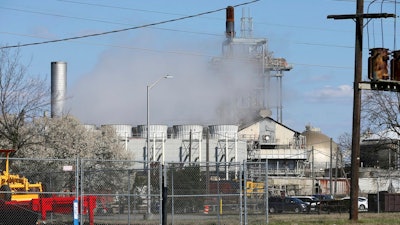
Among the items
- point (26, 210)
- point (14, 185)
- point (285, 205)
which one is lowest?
point (285, 205)

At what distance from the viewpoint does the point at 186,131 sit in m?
97.3

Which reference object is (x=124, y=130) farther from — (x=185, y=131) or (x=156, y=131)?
(x=185, y=131)

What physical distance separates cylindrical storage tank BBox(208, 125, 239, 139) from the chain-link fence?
4348 centimetres

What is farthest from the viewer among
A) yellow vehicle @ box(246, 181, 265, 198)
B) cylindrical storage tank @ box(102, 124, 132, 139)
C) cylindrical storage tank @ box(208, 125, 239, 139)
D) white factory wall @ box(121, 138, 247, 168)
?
cylindrical storage tank @ box(208, 125, 239, 139)

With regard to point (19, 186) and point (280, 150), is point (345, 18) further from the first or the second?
point (280, 150)

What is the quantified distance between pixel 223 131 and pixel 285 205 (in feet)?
147

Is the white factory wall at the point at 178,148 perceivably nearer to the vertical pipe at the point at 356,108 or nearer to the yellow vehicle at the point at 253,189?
the yellow vehicle at the point at 253,189

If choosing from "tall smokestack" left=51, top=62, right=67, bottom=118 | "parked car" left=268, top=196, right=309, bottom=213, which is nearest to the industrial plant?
"tall smokestack" left=51, top=62, right=67, bottom=118

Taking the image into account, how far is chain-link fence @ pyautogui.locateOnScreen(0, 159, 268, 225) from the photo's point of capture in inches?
1055

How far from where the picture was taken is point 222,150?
91.4 meters

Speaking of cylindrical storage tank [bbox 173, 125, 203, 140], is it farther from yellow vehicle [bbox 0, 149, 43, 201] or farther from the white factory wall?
yellow vehicle [bbox 0, 149, 43, 201]

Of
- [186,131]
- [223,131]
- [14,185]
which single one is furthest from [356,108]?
[186,131]

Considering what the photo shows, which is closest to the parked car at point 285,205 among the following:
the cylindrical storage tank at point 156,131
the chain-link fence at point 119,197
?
the chain-link fence at point 119,197

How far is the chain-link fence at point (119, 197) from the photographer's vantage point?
2680cm
